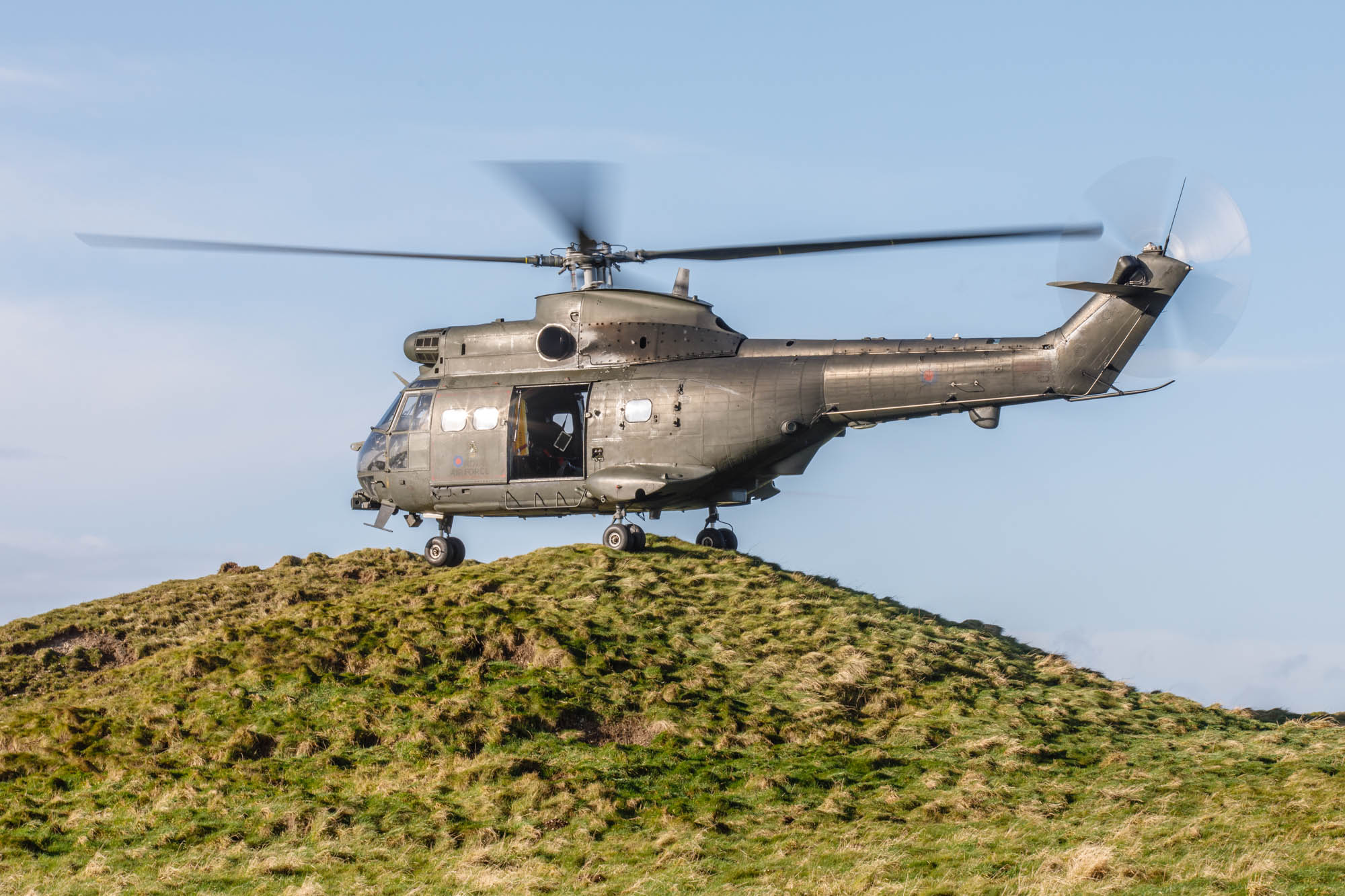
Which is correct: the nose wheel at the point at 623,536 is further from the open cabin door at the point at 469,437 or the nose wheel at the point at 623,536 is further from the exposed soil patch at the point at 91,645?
the exposed soil patch at the point at 91,645

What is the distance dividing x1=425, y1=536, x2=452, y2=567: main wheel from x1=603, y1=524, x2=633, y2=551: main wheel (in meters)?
4.70

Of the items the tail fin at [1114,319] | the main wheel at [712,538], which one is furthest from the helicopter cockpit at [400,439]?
the tail fin at [1114,319]

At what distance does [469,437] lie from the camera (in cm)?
3127

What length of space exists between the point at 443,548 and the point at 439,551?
130 mm

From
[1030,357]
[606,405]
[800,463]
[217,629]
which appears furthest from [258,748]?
[1030,357]

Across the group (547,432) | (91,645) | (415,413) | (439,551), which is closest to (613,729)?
(547,432)

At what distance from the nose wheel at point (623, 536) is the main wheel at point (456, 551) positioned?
454cm

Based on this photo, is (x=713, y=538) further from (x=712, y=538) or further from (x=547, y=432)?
(x=547, y=432)

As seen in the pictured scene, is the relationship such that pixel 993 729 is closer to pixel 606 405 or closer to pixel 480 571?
pixel 606 405

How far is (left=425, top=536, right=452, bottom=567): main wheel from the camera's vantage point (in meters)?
33.3

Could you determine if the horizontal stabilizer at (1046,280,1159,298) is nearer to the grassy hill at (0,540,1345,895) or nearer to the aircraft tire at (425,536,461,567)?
the grassy hill at (0,540,1345,895)

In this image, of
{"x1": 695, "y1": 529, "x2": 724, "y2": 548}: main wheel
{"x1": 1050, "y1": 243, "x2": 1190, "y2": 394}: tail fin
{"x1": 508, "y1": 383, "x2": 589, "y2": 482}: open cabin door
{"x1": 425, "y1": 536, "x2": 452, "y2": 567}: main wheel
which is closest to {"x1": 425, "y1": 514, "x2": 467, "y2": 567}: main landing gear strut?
{"x1": 425, "y1": 536, "x2": 452, "y2": 567}: main wheel

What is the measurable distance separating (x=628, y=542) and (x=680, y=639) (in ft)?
8.67

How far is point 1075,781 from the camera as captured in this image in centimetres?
2341
